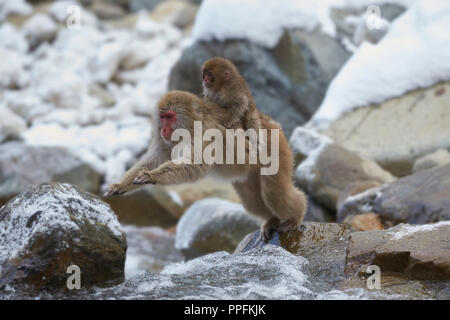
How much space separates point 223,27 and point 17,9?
34.0 ft

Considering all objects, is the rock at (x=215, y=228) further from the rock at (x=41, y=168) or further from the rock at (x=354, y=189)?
the rock at (x=41, y=168)

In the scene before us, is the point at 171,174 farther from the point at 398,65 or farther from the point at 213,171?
the point at 398,65

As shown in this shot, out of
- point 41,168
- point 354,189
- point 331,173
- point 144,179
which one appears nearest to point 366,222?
point 354,189

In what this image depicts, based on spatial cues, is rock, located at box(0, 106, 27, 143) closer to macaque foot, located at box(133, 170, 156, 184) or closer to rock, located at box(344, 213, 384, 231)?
rock, located at box(344, 213, 384, 231)

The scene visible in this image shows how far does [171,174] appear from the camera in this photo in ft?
13.1

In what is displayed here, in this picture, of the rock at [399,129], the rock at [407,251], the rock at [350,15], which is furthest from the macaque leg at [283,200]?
the rock at [350,15]

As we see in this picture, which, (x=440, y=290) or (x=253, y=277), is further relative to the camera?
(x=253, y=277)

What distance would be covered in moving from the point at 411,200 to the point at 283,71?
15.1 feet

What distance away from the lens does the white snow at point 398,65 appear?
839cm

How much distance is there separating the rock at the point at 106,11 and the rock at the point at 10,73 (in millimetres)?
5219
